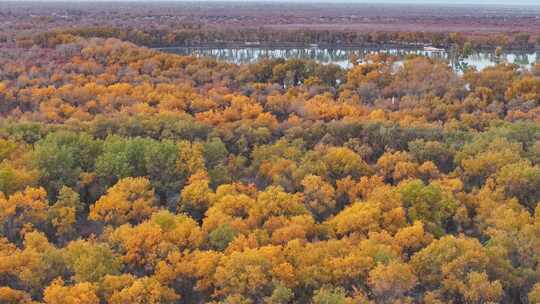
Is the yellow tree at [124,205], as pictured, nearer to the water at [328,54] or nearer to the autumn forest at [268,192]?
the autumn forest at [268,192]

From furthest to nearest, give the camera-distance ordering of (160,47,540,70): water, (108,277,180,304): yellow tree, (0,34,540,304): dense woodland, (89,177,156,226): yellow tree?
(160,47,540,70): water
(89,177,156,226): yellow tree
(0,34,540,304): dense woodland
(108,277,180,304): yellow tree

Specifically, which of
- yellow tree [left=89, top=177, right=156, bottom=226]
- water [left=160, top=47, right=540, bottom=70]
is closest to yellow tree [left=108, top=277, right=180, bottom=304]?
yellow tree [left=89, top=177, right=156, bottom=226]

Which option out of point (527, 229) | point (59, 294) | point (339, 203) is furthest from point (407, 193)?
point (59, 294)

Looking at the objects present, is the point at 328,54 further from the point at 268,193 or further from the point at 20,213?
the point at 20,213

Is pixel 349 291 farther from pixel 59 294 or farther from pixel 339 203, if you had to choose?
pixel 59 294

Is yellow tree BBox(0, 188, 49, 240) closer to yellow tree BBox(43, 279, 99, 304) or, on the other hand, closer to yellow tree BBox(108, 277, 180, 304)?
yellow tree BBox(43, 279, 99, 304)

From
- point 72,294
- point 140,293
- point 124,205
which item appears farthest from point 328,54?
point 72,294

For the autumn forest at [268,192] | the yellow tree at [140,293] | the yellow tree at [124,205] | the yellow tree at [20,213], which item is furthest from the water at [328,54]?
the yellow tree at [140,293]
